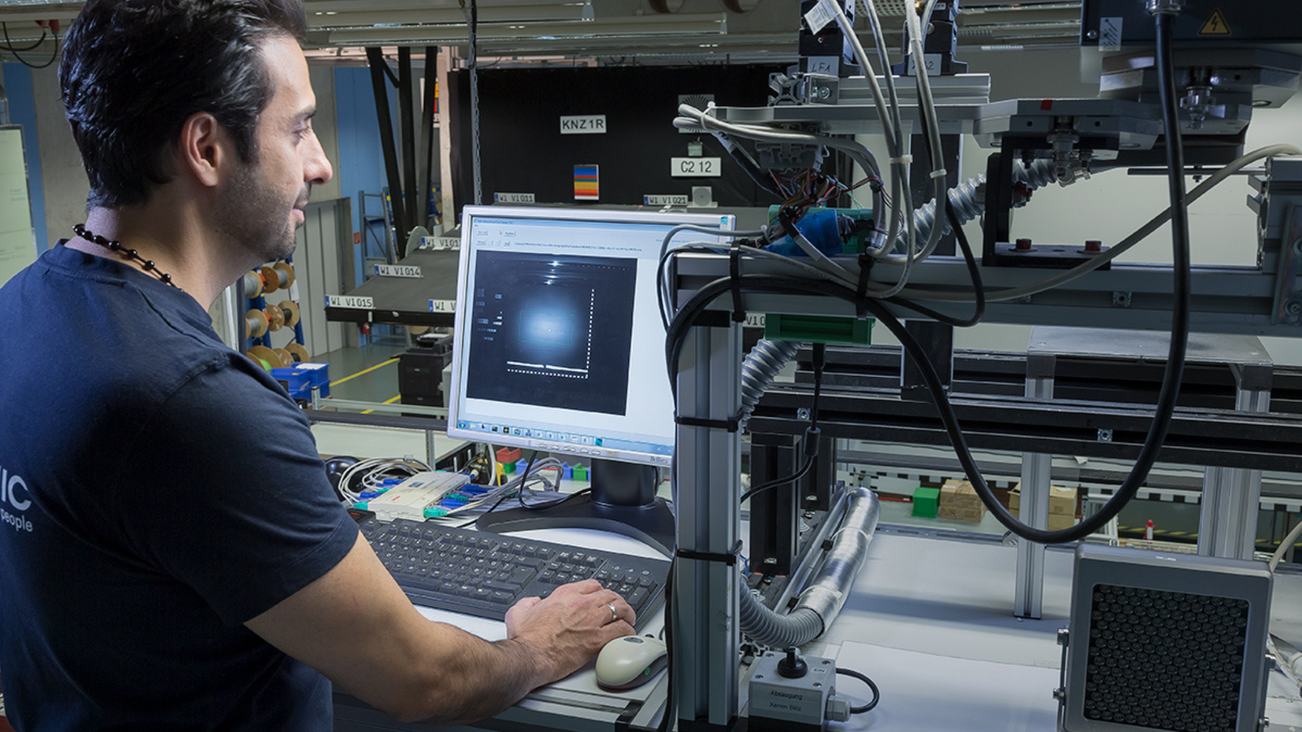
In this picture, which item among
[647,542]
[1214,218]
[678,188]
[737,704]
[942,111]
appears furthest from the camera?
[1214,218]

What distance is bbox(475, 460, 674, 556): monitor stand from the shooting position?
135 centimetres

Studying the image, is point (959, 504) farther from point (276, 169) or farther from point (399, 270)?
point (276, 169)

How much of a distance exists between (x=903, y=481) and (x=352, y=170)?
596 centimetres

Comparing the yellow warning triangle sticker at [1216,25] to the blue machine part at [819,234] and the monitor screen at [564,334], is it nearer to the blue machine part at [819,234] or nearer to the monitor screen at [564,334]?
the blue machine part at [819,234]

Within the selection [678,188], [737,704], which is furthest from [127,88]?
[678,188]

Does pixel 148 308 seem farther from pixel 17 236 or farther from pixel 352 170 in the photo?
pixel 352 170

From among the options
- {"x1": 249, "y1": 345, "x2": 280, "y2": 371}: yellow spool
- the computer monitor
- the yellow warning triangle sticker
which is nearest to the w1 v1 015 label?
{"x1": 249, "y1": 345, "x2": 280, "y2": 371}: yellow spool

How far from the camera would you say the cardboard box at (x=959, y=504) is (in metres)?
3.61

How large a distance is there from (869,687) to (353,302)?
2.12 metres

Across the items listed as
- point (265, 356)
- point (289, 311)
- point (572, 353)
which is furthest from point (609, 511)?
point (289, 311)

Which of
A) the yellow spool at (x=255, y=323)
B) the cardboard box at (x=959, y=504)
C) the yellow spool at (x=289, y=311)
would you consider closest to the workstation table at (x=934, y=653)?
the cardboard box at (x=959, y=504)

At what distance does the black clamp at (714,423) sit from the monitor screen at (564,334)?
39cm

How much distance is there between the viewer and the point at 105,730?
832 mm

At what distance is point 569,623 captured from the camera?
1017mm
